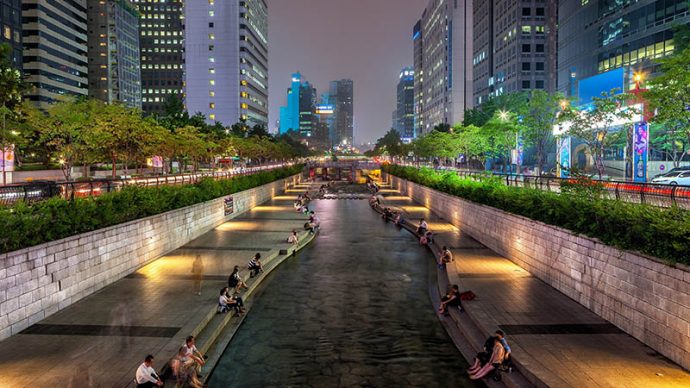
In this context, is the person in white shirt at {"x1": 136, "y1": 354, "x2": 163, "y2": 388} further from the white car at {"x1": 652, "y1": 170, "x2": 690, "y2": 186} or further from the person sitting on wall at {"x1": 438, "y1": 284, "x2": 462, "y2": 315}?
the white car at {"x1": 652, "y1": 170, "x2": 690, "y2": 186}

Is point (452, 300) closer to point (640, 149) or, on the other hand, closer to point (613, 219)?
point (613, 219)

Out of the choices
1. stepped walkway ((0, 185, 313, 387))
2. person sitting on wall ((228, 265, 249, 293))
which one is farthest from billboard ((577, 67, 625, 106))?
stepped walkway ((0, 185, 313, 387))

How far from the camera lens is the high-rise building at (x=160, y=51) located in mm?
187250

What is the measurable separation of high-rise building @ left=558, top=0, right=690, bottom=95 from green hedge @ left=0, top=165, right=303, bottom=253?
182 ft

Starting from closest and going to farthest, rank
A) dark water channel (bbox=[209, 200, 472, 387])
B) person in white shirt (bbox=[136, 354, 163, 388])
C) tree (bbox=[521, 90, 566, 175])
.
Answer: person in white shirt (bbox=[136, 354, 163, 388])
dark water channel (bbox=[209, 200, 472, 387])
tree (bbox=[521, 90, 566, 175])

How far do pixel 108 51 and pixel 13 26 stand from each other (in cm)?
5979

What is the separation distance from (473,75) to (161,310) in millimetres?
144044

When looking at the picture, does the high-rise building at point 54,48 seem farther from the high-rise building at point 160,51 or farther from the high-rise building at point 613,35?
the high-rise building at point 613,35

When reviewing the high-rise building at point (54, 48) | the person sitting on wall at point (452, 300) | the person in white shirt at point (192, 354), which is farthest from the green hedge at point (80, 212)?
the high-rise building at point (54, 48)

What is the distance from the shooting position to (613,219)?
15.3m

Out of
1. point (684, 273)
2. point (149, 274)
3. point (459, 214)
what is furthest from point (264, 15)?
point (684, 273)

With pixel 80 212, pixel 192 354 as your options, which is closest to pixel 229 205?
pixel 80 212

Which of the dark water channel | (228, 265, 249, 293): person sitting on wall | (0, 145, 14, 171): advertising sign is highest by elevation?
(0, 145, 14, 171): advertising sign

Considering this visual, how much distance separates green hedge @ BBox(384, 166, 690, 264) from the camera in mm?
12516
